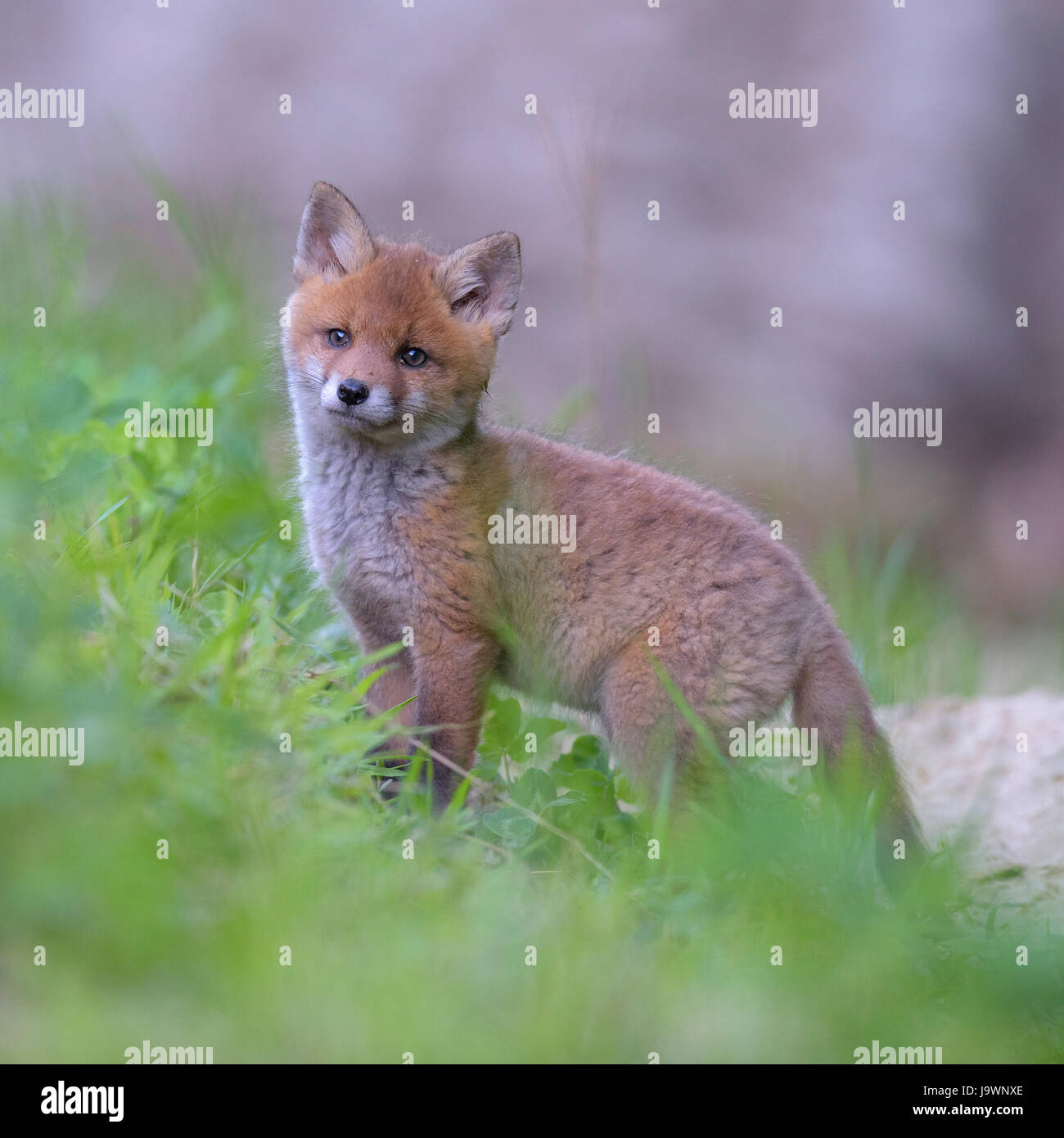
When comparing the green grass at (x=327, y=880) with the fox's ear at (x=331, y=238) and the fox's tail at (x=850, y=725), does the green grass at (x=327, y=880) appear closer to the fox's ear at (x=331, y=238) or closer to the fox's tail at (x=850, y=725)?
the fox's tail at (x=850, y=725)

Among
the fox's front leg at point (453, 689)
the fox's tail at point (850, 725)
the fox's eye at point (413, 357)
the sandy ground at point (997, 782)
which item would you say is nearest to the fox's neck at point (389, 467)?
the fox's eye at point (413, 357)

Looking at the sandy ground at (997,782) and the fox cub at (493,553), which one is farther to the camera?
the sandy ground at (997,782)

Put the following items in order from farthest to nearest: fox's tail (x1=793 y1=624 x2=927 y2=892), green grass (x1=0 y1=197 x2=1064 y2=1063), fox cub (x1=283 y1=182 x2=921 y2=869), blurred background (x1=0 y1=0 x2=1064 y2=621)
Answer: blurred background (x1=0 y1=0 x2=1064 y2=621), fox cub (x1=283 y1=182 x2=921 y2=869), fox's tail (x1=793 y1=624 x2=927 y2=892), green grass (x1=0 y1=197 x2=1064 y2=1063)

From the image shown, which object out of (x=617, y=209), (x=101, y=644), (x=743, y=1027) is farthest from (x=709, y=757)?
(x=617, y=209)

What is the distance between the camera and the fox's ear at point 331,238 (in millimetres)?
A: 4773

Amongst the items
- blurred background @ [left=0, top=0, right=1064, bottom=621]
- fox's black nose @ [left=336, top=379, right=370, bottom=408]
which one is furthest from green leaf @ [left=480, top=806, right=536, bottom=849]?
blurred background @ [left=0, top=0, right=1064, bottom=621]

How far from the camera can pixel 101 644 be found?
3410 mm

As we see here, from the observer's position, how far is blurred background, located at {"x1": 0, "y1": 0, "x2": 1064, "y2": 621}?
34.1 feet

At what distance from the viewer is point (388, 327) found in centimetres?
452

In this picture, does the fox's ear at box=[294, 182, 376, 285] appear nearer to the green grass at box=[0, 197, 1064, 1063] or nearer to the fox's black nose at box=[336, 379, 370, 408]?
the fox's black nose at box=[336, 379, 370, 408]

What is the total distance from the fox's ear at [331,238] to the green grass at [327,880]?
1.03 metres

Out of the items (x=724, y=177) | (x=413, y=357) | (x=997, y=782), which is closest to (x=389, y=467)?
(x=413, y=357)

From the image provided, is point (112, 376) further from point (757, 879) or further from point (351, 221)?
Result: point (757, 879)

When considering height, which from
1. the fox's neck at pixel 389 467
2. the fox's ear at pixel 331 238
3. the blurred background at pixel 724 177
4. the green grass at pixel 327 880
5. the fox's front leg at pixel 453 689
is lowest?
the green grass at pixel 327 880
